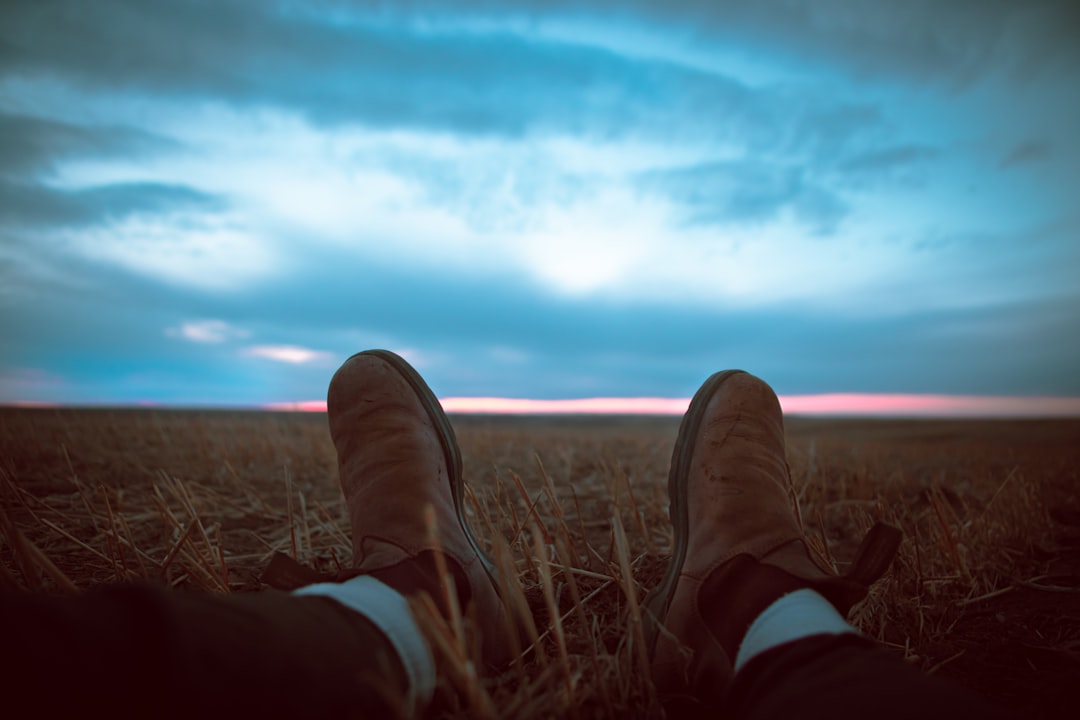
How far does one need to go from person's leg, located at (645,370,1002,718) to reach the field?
0.13 metres

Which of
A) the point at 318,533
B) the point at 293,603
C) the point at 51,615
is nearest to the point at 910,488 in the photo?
the point at 318,533

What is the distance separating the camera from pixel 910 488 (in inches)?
134

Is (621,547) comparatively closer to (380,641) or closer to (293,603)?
(380,641)

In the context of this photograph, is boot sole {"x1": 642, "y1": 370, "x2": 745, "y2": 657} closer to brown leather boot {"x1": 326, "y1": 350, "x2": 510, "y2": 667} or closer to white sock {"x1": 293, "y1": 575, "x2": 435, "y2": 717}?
brown leather boot {"x1": 326, "y1": 350, "x2": 510, "y2": 667}

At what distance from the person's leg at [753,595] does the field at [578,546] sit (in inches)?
5.2

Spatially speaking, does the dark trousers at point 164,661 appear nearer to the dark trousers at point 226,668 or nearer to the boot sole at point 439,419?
the dark trousers at point 226,668

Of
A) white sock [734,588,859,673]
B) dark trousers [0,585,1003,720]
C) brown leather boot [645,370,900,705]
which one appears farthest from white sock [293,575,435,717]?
white sock [734,588,859,673]

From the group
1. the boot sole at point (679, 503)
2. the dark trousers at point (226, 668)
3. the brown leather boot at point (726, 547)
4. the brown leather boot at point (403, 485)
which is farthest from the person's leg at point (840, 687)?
the brown leather boot at point (403, 485)

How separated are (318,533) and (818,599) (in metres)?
1.83

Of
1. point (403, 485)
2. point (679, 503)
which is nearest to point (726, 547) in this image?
point (679, 503)

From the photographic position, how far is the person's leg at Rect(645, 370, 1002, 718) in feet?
2.42

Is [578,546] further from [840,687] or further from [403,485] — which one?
[840,687]

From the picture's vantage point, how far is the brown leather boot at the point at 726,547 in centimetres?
112

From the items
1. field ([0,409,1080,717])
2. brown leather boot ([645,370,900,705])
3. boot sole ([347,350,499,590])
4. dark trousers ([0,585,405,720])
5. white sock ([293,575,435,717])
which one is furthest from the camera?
boot sole ([347,350,499,590])
